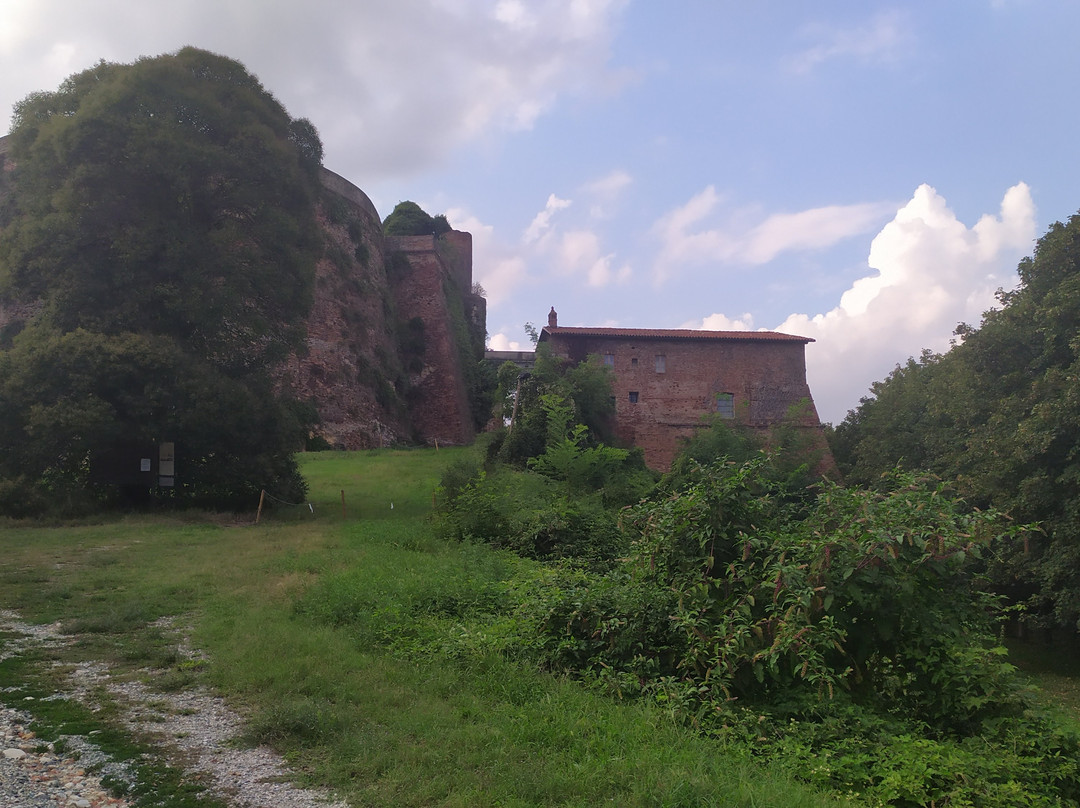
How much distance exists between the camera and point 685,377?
112 ft

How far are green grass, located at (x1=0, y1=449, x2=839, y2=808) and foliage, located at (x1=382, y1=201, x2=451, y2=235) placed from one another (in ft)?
121

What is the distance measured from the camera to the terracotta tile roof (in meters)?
33.5

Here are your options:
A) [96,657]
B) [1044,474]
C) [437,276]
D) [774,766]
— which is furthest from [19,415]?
[437,276]

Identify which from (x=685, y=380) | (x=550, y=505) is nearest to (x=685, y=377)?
(x=685, y=380)

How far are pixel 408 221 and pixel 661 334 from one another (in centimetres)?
2038

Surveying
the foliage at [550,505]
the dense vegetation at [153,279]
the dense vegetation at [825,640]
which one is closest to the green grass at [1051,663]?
the foliage at [550,505]

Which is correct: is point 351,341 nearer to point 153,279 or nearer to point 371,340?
point 371,340

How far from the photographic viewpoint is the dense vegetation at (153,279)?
15234 millimetres

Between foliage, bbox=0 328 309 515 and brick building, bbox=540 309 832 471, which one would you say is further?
brick building, bbox=540 309 832 471

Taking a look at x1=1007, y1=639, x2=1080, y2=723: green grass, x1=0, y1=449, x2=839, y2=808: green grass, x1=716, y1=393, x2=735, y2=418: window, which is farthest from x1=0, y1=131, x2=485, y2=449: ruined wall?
x1=1007, y1=639, x2=1080, y2=723: green grass

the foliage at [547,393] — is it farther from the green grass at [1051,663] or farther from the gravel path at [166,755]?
the gravel path at [166,755]

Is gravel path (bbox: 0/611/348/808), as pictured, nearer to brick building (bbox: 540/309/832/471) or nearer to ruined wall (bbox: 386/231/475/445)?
brick building (bbox: 540/309/832/471)

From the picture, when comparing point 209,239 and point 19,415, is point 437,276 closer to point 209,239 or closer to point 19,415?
point 209,239

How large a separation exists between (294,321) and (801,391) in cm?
2377
